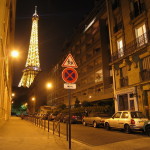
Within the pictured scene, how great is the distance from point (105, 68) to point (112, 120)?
76.6 ft

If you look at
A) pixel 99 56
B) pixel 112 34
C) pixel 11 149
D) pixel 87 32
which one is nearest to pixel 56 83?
pixel 87 32

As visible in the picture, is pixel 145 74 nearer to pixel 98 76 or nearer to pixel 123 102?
pixel 123 102

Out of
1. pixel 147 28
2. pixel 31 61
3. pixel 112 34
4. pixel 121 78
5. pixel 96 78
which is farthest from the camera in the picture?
pixel 31 61

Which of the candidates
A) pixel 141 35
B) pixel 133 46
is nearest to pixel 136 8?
pixel 141 35

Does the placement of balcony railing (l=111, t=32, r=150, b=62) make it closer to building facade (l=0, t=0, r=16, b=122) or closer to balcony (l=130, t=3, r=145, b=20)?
balcony (l=130, t=3, r=145, b=20)

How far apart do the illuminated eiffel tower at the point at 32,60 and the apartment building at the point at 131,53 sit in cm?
11327

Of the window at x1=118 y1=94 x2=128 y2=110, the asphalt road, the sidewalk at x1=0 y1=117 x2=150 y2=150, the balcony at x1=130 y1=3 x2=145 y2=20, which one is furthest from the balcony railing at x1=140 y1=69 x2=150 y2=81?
the sidewalk at x1=0 y1=117 x2=150 y2=150

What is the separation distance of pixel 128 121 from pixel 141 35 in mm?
11277

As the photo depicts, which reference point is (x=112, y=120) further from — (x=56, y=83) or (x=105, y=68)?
(x=56, y=83)

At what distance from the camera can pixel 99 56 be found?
39812 mm

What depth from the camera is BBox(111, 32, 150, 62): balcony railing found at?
20438 millimetres

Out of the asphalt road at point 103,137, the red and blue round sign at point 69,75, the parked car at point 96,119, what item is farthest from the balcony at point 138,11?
the red and blue round sign at point 69,75

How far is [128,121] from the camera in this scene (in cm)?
1376

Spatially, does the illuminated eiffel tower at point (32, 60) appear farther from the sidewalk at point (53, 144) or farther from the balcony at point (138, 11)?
the sidewalk at point (53, 144)
